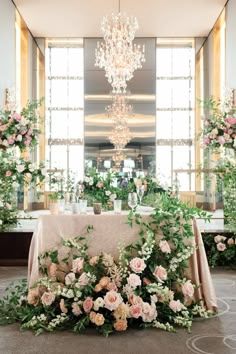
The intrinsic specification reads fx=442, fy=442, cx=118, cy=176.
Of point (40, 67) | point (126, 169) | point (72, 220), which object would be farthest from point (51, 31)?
point (72, 220)

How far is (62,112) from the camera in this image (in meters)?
13.8

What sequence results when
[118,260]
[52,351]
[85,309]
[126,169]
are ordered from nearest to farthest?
[52,351] → [85,309] → [118,260] → [126,169]

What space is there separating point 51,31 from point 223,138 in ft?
28.8

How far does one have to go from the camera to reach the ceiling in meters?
10.3

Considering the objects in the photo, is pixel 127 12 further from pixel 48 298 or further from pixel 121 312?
pixel 121 312

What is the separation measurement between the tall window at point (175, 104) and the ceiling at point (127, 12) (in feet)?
3.16

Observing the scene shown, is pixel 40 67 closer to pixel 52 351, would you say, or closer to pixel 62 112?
pixel 62 112

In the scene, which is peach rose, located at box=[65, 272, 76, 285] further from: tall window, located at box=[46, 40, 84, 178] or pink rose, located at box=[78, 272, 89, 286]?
tall window, located at box=[46, 40, 84, 178]

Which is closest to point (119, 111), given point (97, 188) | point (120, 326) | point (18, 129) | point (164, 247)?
point (18, 129)

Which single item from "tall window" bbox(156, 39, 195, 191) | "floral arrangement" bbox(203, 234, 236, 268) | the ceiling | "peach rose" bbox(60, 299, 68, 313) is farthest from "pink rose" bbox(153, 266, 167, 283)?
"tall window" bbox(156, 39, 195, 191)

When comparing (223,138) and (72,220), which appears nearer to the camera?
(72,220)

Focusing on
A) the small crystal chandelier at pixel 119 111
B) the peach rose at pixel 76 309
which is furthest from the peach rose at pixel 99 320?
the small crystal chandelier at pixel 119 111

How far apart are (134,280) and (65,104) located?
37.1 ft

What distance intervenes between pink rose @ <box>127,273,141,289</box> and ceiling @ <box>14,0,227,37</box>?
8.44 meters
